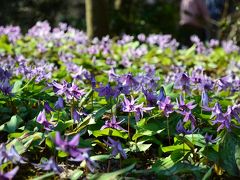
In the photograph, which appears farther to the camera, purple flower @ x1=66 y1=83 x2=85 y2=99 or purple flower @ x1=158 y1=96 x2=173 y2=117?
purple flower @ x1=66 y1=83 x2=85 y2=99

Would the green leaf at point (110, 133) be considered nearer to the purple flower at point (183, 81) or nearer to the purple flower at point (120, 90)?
the purple flower at point (120, 90)

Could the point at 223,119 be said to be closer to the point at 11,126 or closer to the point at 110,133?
the point at 110,133

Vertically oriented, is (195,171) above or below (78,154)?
below

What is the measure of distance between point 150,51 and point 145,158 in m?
3.58

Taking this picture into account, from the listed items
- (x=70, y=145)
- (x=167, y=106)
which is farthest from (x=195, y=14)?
(x=70, y=145)

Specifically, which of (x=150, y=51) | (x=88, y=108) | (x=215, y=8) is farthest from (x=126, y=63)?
(x=215, y=8)

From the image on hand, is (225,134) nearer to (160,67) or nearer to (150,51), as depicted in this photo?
(160,67)

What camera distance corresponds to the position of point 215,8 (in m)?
11.5

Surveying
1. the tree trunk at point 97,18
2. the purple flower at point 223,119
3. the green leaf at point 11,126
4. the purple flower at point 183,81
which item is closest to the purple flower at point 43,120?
the green leaf at point 11,126

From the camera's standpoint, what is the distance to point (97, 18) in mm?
7984

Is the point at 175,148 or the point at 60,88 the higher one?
the point at 60,88

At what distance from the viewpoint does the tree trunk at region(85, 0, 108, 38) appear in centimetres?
789

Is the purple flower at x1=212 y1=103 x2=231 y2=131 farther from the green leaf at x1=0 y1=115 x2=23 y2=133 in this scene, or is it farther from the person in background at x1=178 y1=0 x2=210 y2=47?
the person in background at x1=178 y1=0 x2=210 y2=47

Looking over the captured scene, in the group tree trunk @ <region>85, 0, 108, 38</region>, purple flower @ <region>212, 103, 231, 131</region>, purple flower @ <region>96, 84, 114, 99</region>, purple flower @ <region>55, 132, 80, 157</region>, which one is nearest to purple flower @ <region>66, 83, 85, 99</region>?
purple flower @ <region>96, 84, 114, 99</region>
